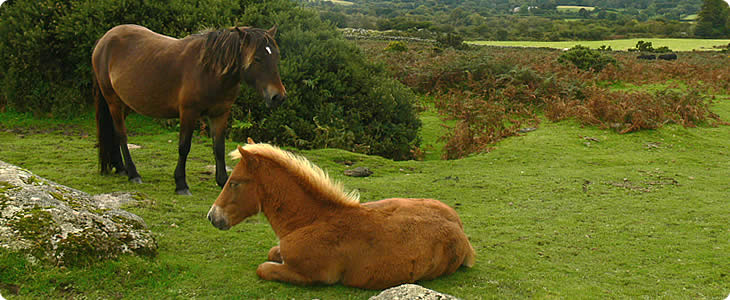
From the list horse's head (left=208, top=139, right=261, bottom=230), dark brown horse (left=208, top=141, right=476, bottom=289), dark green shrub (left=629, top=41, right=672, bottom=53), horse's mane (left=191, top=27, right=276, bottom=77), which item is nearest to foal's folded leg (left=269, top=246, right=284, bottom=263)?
dark brown horse (left=208, top=141, right=476, bottom=289)

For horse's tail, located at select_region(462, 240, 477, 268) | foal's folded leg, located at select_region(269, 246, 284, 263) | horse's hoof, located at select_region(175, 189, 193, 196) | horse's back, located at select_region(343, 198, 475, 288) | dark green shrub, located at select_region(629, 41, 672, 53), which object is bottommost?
dark green shrub, located at select_region(629, 41, 672, 53)

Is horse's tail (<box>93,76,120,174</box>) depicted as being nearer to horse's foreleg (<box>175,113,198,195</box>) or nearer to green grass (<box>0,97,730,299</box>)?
green grass (<box>0,97,730,299</box>)

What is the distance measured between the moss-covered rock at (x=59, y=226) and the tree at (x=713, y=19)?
7003cm

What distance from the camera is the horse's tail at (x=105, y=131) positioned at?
820 centimetres

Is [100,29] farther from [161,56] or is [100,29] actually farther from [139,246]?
[139,246]

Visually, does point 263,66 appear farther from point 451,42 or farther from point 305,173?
point 451,42

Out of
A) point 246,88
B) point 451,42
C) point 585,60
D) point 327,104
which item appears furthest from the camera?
point 451,42

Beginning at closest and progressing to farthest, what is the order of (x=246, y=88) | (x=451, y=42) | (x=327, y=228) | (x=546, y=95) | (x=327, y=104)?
(x=327, y=228), (x=246, y=88), (x=327, y=104), (x=546, y=95), (x=451, y=42)

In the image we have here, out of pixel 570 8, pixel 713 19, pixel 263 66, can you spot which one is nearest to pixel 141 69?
pixel 263 66

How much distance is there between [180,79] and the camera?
735 centimetres

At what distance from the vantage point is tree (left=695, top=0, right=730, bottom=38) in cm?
5928

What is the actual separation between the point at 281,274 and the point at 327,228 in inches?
22.6

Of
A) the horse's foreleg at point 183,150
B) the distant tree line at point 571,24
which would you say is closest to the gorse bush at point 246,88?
the horse's foreleg at point 183,150

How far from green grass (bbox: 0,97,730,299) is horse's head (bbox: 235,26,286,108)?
1756 mm
